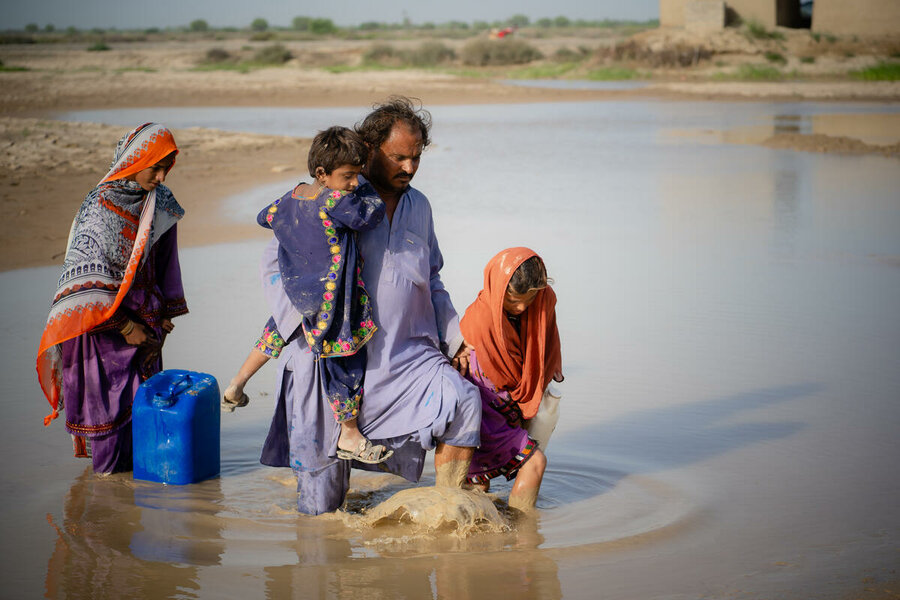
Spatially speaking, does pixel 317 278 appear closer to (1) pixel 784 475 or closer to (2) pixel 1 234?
(1) pixel 784 475

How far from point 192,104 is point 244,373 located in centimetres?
2403

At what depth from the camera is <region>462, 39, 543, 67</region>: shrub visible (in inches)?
1742

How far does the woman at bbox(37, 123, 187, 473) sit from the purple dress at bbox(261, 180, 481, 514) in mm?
747

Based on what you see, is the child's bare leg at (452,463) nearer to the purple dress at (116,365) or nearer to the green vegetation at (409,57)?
the purple dress at (116,365)

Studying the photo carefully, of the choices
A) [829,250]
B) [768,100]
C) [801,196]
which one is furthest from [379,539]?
[768,100]

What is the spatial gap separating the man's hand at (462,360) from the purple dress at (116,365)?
52.0 inches

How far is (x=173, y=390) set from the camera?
4215 millimetres

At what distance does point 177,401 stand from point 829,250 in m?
6.86

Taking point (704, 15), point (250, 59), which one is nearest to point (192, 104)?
point (704, 15)

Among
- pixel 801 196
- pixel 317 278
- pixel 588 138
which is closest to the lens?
pixel 317 278

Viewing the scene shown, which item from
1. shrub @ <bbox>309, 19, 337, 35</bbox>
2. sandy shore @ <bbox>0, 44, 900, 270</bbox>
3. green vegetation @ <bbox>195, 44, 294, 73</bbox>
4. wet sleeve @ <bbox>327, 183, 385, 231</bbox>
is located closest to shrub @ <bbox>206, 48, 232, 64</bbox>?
green vegetation @ <bbox>195, 44, 294, 73</bbox>

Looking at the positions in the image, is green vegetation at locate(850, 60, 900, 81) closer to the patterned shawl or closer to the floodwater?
the floodwater

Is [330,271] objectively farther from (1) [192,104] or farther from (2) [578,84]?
(2) [578,84]

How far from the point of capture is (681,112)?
76.8 ft
